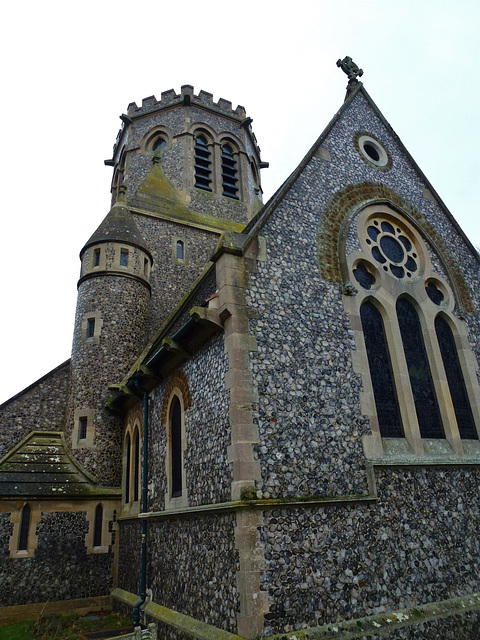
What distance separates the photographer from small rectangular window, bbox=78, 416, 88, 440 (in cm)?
1390

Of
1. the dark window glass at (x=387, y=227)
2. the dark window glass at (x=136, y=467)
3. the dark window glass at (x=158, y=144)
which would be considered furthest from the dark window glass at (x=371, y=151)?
the dark window glass at (x=158, y=144)

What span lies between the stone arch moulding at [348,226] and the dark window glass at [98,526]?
9.10 m

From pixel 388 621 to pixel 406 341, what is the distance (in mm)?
5825

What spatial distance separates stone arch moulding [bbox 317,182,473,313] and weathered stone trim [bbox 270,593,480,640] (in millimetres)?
6293

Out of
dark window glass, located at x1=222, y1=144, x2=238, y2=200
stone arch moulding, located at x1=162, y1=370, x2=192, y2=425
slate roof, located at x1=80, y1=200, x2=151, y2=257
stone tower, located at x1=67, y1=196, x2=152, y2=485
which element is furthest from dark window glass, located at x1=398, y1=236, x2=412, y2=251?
dark window glass, located at x1=222, y1=144, x2=238, y2=200

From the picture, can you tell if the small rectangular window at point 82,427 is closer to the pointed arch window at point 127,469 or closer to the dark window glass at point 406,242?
the pointed arch window at point 127,469

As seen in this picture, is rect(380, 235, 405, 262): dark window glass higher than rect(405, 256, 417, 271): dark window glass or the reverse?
higher

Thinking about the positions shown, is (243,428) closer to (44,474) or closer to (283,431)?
(283,431)

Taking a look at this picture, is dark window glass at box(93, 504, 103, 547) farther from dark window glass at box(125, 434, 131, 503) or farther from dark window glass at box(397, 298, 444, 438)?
dark window glass at box(397, 298, 444, 438)

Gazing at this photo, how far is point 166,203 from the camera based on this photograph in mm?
21672

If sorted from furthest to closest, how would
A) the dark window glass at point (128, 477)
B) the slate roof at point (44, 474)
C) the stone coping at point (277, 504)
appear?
the dark window glass at point (128, 477)
the slate roof at point (44, 474)
the stone coping at point (277, 504)

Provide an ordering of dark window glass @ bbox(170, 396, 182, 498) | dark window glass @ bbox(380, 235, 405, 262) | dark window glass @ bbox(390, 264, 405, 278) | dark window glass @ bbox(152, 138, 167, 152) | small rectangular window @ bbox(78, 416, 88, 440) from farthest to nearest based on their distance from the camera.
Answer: dark window glass @ bbox(152, 138, 167, 152)
small rectangular window @ bbox(78, 416, 88, 440)
dark window glass @ bbox(380, 235, 405, 262)
dark window glass @ bbox(390, 264, 405, 278)
dark window glass @ bbox(170, 396, 182, 498)

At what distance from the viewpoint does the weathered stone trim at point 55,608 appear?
11.2 m

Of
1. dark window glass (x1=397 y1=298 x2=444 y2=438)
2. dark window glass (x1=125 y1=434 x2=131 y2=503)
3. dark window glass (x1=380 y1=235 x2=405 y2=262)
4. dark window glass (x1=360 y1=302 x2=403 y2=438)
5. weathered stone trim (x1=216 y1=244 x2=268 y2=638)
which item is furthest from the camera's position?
dark window glass (x1=125 y1=434 x2=131 y2=503)
